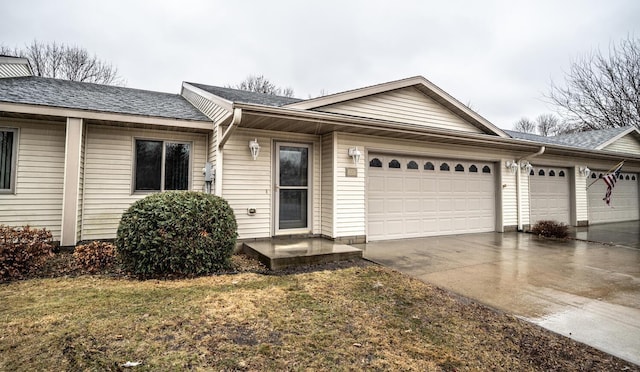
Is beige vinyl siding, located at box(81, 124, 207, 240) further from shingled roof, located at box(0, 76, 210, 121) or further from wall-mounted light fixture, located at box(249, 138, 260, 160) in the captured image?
wall-mounted light fixture, located at box(249, 138, 260, 160)

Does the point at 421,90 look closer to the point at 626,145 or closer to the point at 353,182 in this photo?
the point at 353,182

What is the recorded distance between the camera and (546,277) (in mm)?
4691

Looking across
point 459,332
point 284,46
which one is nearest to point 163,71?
point 284,46

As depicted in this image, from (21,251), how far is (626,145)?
60.4ft

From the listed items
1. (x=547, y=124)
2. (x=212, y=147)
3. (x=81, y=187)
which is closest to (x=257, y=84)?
(x=212, y=147)

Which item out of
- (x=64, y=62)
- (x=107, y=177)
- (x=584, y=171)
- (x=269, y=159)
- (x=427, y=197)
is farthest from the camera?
(x=64, y=62)

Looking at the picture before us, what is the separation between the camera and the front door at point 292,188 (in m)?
Result: 7.04

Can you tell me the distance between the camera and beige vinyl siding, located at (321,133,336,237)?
691 centimetres

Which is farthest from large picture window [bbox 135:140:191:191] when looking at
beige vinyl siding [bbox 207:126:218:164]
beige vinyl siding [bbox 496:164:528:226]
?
beige vinyl siding [bbox 496:164:528:226]

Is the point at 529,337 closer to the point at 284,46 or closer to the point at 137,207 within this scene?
the point at 137,207

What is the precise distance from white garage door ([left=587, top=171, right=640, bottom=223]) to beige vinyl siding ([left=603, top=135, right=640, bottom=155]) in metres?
0.94

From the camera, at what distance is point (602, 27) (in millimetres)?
15352

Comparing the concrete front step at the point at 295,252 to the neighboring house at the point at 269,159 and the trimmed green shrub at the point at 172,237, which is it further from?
the trimmed green shrub at the point at 172,237

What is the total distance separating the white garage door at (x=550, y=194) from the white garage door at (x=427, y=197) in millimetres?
1876
